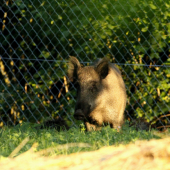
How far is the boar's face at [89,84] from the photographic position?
4.84 meters

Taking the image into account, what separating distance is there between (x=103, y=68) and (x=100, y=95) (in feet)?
1.30

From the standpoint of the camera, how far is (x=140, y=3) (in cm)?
575

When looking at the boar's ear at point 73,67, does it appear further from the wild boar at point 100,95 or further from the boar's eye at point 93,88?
the boar's eye at point 93,88

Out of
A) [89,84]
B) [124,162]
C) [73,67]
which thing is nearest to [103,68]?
[89,84]

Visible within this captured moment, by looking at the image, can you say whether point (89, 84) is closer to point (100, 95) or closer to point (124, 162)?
point (100, 95)

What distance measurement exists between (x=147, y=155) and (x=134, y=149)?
5 centimetres

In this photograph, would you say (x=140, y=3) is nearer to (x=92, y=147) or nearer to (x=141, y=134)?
(x=141, y=134)

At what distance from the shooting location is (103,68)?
517cm

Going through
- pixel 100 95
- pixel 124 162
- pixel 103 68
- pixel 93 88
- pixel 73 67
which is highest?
pixel 124 162

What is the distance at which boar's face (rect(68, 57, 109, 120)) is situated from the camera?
484 centimetres

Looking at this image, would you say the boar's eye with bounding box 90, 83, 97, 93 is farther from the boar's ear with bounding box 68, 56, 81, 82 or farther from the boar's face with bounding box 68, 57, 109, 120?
the boar's ear with bounding box 68, 56, 81, 82

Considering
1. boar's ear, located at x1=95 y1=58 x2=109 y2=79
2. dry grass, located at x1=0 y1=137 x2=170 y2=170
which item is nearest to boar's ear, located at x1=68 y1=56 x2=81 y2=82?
boar's ear, located at x1=95 y1=58 x2=109 y2=79

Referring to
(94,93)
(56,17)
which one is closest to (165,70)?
(94,93)

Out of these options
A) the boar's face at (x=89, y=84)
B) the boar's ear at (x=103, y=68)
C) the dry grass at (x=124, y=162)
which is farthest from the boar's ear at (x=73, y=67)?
the dry grass at (x=124, y=162)
